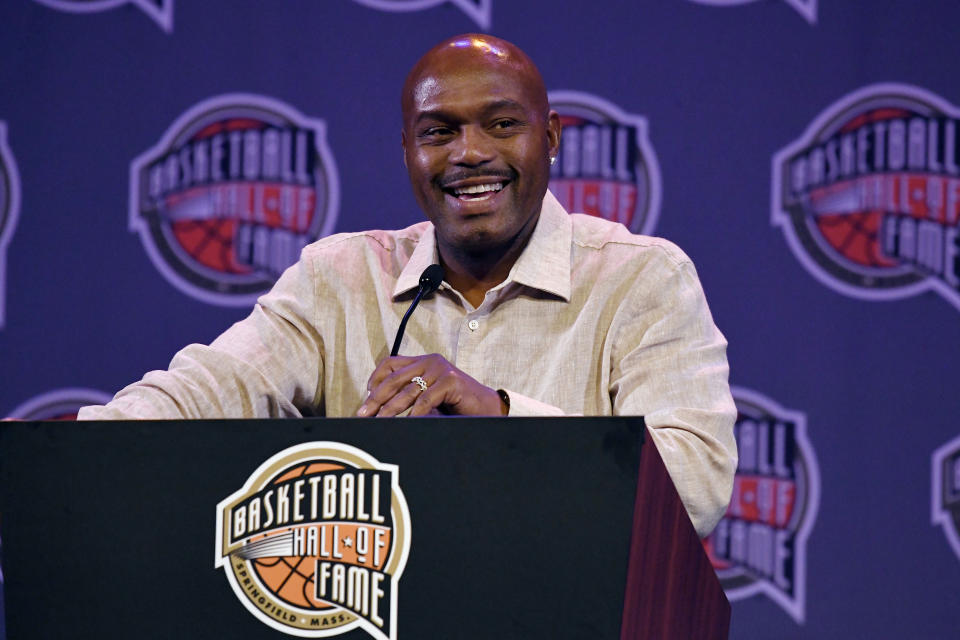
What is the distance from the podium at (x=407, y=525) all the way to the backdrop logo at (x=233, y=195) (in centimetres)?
190

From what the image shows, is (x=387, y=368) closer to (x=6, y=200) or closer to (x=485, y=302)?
(x=485, y=302)

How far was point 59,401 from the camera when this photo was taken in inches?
112

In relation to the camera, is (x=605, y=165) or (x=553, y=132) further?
(x=605, y=165)

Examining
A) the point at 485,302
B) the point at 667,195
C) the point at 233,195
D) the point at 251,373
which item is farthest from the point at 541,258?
the point at 233,195

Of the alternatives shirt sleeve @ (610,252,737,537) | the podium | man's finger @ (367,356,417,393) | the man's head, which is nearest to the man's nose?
the man's head

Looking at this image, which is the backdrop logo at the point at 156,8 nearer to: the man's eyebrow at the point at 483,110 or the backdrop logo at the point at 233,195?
the backdrop logo at the point at 233,195

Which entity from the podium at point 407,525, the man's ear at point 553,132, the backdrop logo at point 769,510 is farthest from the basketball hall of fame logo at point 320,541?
the backdrop logo at point 769,510

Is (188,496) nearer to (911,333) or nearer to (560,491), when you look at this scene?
(560,491)

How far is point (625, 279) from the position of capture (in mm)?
1751

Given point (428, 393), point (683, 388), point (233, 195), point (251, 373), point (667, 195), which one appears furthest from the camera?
point (233, 195)

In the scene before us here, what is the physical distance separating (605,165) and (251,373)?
1383 millimetres

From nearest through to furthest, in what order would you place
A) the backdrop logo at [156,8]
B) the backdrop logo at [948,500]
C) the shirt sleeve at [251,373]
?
the shirt sleeve at [251,373] < the backdrop logo at [948,500] < the backdrop logo at [156,8]

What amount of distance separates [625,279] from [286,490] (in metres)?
Answer: 0.94

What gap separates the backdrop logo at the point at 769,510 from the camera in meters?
2.67
